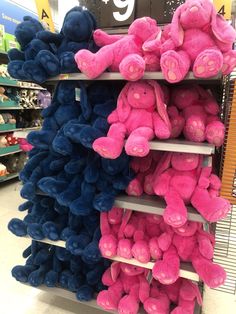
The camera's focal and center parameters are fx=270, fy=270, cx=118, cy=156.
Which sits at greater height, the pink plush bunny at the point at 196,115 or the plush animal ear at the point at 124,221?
the pink plush bunny at the point at 196,115

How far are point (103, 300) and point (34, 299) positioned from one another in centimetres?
61

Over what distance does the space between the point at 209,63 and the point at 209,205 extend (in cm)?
57

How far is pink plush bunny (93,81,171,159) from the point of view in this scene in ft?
3.80

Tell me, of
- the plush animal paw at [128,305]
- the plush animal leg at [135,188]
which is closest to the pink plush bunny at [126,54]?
the plush animal leg at [135,188]

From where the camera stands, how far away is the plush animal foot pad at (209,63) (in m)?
0.97

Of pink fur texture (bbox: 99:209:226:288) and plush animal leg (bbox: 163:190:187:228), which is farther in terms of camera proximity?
pink fur texture (bbox: 99:209:226:288)

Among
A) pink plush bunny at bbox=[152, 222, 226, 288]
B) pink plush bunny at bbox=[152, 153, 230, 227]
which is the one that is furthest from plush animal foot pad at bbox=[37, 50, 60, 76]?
pink plush bunny at bbox=[152, 222, 226, 288]

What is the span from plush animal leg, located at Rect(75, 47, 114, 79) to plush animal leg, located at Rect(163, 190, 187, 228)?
638mm

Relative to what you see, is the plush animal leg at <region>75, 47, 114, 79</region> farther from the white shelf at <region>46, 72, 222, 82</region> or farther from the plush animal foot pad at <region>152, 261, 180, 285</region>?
the plush animal foot pad at <region>152, 261, 180, 285</region>

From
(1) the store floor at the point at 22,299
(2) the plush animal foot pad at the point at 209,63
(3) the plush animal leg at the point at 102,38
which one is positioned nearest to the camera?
(2) the plush animal foot pad at the point at 209,63

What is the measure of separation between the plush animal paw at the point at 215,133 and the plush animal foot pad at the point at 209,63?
0.25 metres

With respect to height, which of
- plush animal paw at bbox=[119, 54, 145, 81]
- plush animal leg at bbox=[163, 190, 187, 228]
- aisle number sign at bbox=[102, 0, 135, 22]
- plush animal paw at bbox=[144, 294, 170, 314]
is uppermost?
aisle number sign at bbox=[102, 0, 135, 22]

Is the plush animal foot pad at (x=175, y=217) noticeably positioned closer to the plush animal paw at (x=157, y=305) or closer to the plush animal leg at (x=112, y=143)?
the plush animal leg at (x=112, y=143)

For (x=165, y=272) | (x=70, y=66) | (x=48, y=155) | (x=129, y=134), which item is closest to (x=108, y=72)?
(x=70, y=66)
